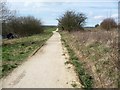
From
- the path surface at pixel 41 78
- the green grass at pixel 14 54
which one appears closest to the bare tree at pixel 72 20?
the green grass at pixel 14 54

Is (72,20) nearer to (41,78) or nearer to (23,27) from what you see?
(23,27)

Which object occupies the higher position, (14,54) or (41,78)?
(41,78)

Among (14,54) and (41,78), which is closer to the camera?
(41,78)

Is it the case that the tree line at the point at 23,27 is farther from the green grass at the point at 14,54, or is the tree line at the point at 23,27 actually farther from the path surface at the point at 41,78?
the path surface at the point at 41,78

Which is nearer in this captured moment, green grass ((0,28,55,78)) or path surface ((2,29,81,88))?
path surface ((2,29,81,88))

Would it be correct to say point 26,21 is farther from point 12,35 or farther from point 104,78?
point 104,78

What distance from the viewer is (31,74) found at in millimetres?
12570

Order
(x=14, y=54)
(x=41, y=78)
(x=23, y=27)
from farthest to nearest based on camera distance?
(x=23, y=27), (x=14, y=54), (x=41, y=78)

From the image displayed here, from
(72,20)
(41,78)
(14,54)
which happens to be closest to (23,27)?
(72,20)

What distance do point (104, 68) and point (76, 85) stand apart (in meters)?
1.24

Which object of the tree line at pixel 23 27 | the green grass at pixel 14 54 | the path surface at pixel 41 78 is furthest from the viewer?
the tree line at pixel 23 27

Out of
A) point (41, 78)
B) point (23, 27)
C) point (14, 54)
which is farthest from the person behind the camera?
point (23, 27)

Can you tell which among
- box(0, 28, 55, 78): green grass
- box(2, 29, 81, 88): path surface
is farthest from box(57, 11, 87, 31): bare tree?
box(2, 29, 81, 88): path surface

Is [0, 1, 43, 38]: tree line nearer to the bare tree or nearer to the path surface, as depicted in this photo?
the bare tree
